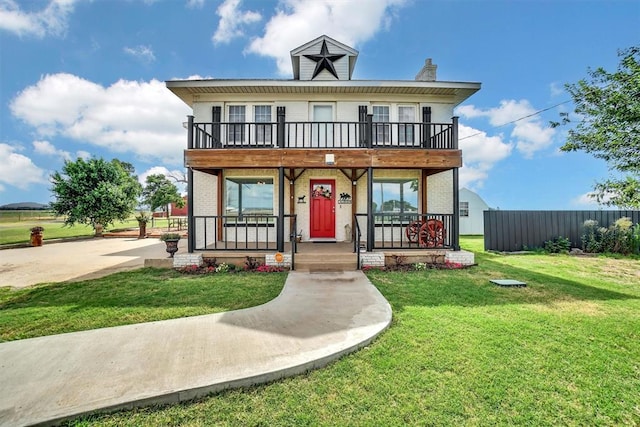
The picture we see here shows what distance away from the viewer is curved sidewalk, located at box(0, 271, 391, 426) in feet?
8.00

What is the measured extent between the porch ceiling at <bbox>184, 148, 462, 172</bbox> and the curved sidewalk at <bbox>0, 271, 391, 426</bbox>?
454 centimetres

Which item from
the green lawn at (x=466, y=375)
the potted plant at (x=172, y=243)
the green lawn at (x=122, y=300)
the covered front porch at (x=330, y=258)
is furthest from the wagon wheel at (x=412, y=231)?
the potted plant at (x=172, y=243)

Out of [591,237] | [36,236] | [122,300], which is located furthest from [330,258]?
[36,236]

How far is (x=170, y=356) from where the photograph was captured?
3.09 meters

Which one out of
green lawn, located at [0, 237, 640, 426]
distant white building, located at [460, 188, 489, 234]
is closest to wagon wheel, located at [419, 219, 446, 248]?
green lawn, located at [0, 237, 640, 426]

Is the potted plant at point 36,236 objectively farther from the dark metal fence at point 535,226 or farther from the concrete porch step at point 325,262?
the dark metal fence at point 535,226

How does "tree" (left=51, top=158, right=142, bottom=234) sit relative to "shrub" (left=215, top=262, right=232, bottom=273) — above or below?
above

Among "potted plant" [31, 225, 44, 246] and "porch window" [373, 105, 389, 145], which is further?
"potted plant" [31, 225, 44, 246]

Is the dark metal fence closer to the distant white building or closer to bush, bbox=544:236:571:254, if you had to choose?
bush, bbox=544:236:571:254

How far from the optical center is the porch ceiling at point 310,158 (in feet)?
26.3

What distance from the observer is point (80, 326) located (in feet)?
13.3

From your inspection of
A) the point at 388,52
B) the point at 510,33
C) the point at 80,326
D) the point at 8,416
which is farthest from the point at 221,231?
the point at 510,33

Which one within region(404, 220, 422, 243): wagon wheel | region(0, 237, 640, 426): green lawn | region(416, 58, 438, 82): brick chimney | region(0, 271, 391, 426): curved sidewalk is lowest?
region(0, 237, 640, 426): green lawn

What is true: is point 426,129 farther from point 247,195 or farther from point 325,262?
point 247,195
